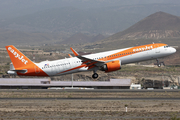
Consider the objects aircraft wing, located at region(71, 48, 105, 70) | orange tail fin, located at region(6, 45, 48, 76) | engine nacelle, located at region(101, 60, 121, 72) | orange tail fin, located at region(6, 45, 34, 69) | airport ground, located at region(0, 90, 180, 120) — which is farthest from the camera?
orange tail fin, located at region(6, 45, 34, 69)

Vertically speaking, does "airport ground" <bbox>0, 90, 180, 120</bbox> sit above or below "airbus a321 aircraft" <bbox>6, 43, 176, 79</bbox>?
below

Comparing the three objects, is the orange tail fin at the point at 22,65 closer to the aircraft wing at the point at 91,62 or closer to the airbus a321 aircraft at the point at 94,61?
the airbus a321 aircraft at the point at 94,61

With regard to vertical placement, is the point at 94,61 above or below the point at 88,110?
above

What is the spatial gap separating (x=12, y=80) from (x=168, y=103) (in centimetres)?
5772

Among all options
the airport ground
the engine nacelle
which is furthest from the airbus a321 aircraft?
the airport ground

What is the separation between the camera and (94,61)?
53594 millimetres

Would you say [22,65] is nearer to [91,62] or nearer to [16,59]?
[16,59]

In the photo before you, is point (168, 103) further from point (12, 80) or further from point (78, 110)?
Answer: point (12, 80)

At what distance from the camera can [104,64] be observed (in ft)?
180

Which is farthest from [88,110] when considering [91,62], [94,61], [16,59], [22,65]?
[16,59]

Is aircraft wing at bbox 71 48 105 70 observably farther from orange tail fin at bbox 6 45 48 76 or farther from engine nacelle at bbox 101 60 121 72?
orange tail fin at bbox 6 45 48 76

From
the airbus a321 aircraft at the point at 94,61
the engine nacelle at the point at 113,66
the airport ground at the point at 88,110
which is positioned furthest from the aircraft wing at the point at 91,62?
the airport ground at the point at 88,110

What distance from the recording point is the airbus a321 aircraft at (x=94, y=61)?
5347cm

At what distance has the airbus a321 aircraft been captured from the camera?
2105 inches
